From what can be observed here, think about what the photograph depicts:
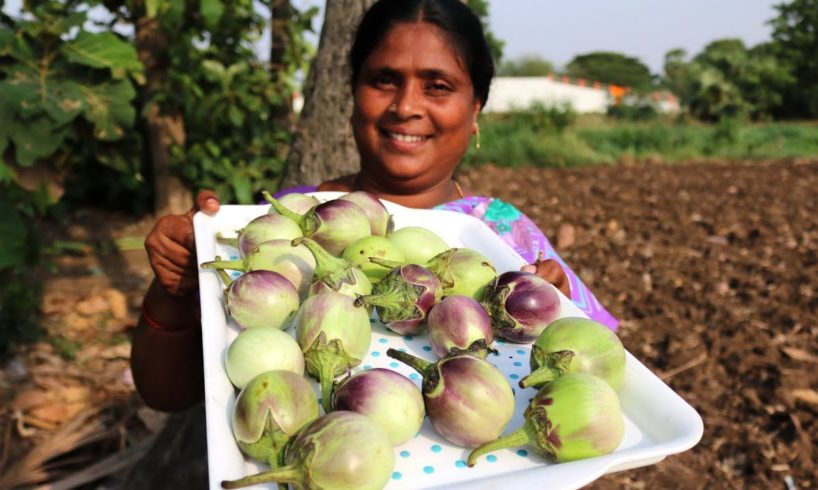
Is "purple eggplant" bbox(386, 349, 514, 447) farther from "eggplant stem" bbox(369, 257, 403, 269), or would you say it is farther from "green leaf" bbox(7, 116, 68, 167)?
"green leaf" bbox(7, 116, 68, 167)

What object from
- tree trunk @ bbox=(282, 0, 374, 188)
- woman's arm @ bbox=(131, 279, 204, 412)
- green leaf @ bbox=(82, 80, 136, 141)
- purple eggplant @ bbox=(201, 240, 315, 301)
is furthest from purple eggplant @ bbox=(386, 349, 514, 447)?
green leaf @ bbox=(82, 80, 136, 141)

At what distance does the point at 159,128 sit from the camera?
5758mm

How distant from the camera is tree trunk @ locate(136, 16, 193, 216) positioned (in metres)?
5.43

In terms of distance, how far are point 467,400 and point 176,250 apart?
1.19 m

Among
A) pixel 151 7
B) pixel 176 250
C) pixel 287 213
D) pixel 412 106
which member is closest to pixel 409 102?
pixel 412 106

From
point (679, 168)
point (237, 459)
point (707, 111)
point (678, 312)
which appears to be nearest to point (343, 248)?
point (237, 459)

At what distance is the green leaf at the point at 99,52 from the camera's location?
4.07 metres

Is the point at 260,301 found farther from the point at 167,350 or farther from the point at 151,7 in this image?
the point at 151,7

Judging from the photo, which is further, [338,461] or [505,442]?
[505,442]

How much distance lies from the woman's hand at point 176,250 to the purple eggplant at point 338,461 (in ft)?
3.55

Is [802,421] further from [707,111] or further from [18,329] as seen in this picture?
[707,111]

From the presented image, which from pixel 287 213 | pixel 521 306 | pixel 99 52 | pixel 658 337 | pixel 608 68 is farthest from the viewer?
pixel 608 68

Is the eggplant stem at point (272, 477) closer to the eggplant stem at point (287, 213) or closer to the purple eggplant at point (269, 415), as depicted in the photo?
the purple eggplant at point (269, 415)

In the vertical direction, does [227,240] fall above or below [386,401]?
above
